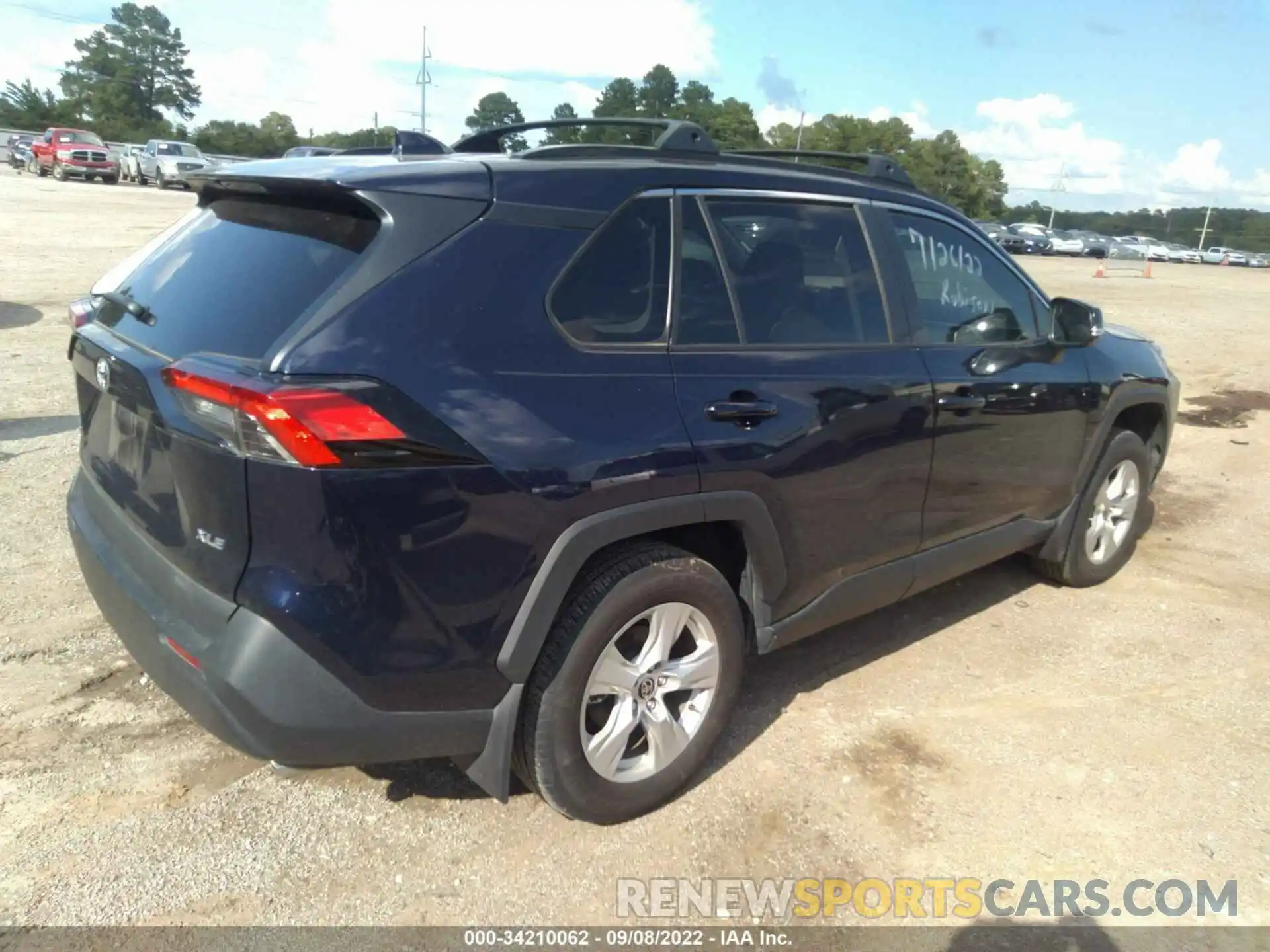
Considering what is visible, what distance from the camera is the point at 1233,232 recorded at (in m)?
84.4

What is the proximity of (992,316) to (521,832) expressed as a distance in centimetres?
277

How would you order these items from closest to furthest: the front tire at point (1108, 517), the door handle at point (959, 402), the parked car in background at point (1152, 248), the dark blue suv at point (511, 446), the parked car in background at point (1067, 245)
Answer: the dark blue suv at point (511, 446) < the door handle at point (959, 402) < the front tire at point (1108, 517) < the parked car in background at point (1067, 245) < the parked car in background at point (1152, 248)

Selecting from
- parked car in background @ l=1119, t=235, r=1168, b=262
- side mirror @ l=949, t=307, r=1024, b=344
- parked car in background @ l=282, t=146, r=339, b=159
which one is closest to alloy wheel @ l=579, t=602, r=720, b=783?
side mirror @ l=949, t=307, r=1024, b=344

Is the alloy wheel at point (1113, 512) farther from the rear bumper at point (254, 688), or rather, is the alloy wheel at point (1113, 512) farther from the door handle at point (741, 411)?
the rear bumper at point (254, 688)

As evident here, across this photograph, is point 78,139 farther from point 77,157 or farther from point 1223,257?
point 1223,257

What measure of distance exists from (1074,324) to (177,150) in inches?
1611

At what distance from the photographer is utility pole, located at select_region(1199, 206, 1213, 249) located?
8181cm

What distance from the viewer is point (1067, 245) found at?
50469 millimetres

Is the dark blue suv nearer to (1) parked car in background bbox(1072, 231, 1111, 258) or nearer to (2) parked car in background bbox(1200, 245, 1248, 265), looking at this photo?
(1) parked car in background bbox(1072, 231, 1111, 258)

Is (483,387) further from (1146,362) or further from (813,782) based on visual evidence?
(1146,362)

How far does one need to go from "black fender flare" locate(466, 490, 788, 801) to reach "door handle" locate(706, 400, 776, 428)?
213mm

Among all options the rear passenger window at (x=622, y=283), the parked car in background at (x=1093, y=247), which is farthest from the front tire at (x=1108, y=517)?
the parked car in background at (x=1093, y=247)

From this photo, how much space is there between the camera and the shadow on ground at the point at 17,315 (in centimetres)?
988

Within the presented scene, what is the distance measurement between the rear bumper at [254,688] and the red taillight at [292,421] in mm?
413
